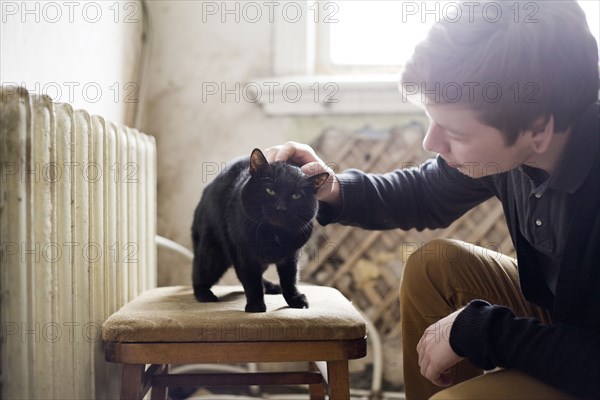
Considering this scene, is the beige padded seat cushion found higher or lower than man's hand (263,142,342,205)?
lower

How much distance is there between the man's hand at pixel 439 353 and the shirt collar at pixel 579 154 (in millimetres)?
195

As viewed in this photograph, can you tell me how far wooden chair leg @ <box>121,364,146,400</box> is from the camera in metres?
0.88

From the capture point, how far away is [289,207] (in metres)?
0.94

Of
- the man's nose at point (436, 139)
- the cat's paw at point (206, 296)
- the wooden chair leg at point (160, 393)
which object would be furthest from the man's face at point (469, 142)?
the wooden chair leg at point (160, 393)

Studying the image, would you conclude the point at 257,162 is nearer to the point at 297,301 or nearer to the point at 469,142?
the point at 297,301

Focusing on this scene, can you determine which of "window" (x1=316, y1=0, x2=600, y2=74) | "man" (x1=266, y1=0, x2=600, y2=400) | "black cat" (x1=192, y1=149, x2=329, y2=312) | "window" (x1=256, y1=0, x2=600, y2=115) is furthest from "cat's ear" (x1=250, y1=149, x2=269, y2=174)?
"window" (x1=316, y1=0, x2=600, y2=74)

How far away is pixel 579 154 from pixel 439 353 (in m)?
0.29

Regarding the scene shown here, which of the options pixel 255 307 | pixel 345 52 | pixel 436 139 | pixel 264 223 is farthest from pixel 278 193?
pixel 345 52

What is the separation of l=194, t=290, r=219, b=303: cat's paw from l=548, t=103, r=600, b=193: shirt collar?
565 millimetres

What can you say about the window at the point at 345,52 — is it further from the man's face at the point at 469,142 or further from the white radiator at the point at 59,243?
the man's face at the point at 469,142

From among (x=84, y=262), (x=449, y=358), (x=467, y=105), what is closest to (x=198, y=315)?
(x=84, y=262)

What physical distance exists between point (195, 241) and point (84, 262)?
278mm

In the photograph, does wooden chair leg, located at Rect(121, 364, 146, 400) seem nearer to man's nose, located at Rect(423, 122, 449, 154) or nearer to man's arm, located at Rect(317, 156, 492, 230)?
man's arm, located at Rect(317, 156, 492, 230)

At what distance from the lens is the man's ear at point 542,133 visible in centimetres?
69
